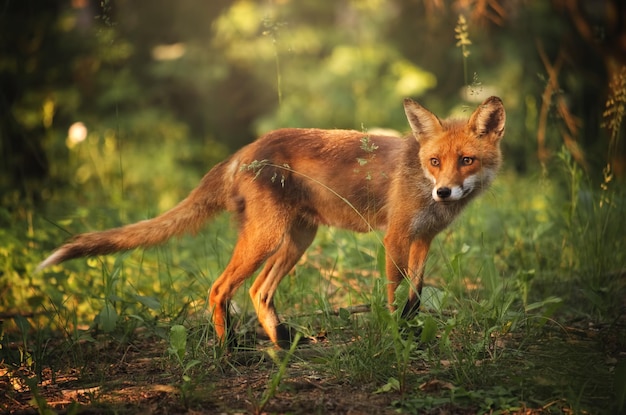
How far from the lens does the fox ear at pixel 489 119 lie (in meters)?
4.11

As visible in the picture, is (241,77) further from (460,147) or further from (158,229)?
(460,147)

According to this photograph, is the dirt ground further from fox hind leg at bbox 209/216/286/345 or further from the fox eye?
the fox eye

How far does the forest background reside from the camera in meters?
8.05

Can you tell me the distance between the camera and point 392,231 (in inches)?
173

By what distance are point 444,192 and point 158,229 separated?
192 centimetres

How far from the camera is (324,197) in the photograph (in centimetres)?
461

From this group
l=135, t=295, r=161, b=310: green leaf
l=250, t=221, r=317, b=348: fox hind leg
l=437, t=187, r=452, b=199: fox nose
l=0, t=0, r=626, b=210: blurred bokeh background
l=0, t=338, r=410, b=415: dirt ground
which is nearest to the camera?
l=0, t=338, r=410, b=415: dirt ground

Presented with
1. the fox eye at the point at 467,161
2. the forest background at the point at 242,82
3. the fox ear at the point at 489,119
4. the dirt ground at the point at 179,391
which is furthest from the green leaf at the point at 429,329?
the forest background at the point at 242,82

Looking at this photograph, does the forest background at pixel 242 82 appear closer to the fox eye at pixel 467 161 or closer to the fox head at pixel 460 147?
the fox head at pixel 460 147

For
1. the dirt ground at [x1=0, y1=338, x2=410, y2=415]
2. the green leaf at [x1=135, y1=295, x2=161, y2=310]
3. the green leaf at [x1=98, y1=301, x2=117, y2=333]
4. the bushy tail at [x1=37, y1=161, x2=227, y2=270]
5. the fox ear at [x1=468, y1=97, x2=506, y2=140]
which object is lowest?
the dirt ground at [x1=0, y1=338, x2=410, y2=415]

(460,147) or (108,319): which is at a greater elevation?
(460,147)

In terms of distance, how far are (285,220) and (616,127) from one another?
242cm

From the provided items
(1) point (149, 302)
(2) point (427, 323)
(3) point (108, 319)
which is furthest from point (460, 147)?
(3) point (108, 319)

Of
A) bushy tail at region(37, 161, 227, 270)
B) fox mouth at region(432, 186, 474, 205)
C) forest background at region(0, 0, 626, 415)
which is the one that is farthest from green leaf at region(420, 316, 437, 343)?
forest background at region(0, 0, 626, 415)
